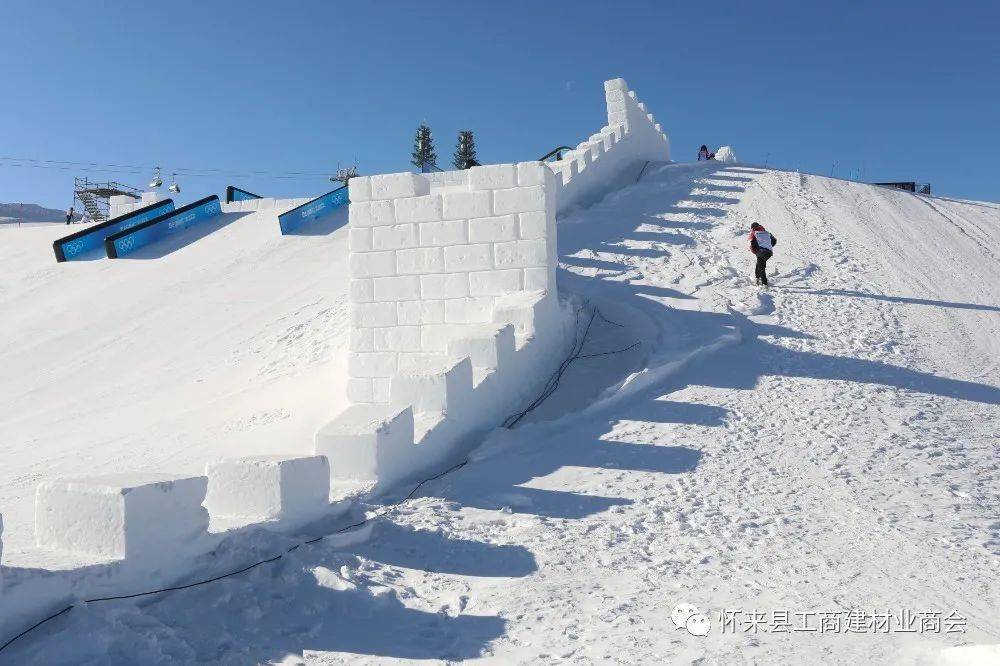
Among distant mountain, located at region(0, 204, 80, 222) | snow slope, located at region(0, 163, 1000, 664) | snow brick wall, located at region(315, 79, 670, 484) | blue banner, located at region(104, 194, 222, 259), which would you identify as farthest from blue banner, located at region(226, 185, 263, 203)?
distant mountain, located at region(0, 204, 80, 222)

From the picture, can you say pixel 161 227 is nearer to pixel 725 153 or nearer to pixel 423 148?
pixel 725 153

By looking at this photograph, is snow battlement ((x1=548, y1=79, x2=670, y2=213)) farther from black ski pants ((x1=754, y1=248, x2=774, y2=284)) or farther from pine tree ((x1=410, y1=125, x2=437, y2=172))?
pine tree ((x1=410, y1=125, x2=437, y2=172))

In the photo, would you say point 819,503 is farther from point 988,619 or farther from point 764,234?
point 764,234

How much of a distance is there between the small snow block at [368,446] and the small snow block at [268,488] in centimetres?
59

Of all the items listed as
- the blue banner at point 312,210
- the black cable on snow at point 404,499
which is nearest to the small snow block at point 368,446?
the black cable on snow at point 404,499

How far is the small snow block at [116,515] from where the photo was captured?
134 inches

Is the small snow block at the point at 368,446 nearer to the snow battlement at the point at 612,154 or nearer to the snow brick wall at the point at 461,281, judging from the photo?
the snow brick wall at the point at 461,281

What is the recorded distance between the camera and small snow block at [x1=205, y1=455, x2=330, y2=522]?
4238 mm

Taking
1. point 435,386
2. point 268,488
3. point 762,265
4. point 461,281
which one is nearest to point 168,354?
point 461,281

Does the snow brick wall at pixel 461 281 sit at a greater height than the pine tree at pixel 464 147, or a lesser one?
lesser

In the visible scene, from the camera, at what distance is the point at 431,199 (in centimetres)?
762

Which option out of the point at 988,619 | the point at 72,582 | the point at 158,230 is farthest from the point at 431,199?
the point at 158,230

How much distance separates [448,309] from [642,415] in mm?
2406

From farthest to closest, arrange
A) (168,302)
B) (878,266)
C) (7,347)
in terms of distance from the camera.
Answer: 1. (168,302)
2. (7,347)
3. (878,266)
